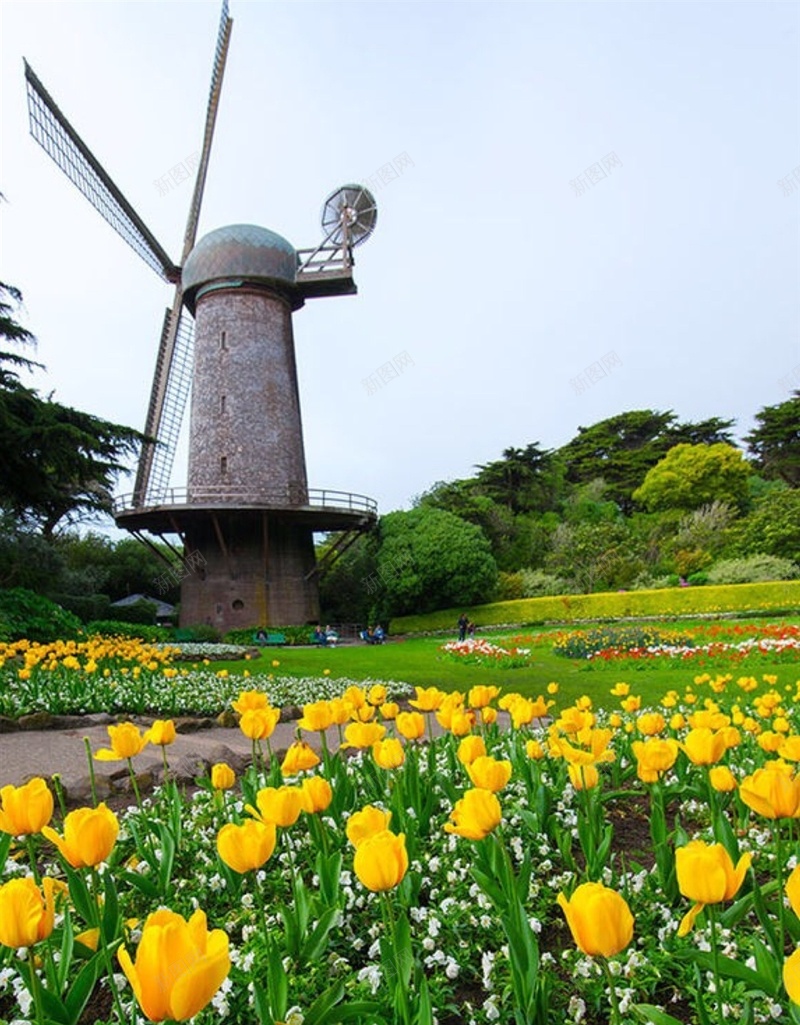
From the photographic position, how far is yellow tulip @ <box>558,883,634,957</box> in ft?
3.20

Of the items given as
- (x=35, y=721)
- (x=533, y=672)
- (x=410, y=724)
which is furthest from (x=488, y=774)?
(x=533, y=672)

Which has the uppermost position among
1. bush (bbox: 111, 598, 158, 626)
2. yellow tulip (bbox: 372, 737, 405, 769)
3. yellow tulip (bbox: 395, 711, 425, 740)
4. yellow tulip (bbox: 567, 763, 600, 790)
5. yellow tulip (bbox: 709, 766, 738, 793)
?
bush (bbox: 111, 598, 158, 626)

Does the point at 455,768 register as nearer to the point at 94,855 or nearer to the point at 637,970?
the point at 637,970

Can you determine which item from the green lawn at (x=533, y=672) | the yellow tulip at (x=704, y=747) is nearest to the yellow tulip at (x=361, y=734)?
the yellow tulip at (x=704, y=747)

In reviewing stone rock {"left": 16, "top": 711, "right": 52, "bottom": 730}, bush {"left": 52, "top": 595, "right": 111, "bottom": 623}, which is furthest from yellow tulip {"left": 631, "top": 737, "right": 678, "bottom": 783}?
bush {"left": 52, "top": 595, "right": 111, "bottom": 623}

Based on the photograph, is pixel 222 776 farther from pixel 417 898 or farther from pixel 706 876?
pixel 706 876

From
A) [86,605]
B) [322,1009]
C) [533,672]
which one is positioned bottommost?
[533,672]

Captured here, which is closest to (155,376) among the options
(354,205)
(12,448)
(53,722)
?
(354,205)

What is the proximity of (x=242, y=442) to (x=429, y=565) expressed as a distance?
8.24 meters

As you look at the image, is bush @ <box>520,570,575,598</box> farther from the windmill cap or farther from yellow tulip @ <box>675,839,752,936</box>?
yellow tulip @ <box>675,839,752,936</box>

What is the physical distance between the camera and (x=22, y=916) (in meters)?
1.12

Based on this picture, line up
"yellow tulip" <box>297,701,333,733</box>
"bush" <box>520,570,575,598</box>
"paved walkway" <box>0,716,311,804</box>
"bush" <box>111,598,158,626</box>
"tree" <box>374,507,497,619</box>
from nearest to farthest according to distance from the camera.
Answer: "yellow tulip" <box>297,701,333,733</box>
"paved walkway" <box>0,716,311,804</box>
"bush" <box>111,598,158,626</box>
"tree" <box>374,507,497,619</box>
"bush" <box>520,570,575,598</box>

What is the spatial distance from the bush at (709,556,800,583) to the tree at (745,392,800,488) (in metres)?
18.0

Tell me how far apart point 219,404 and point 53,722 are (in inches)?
738
